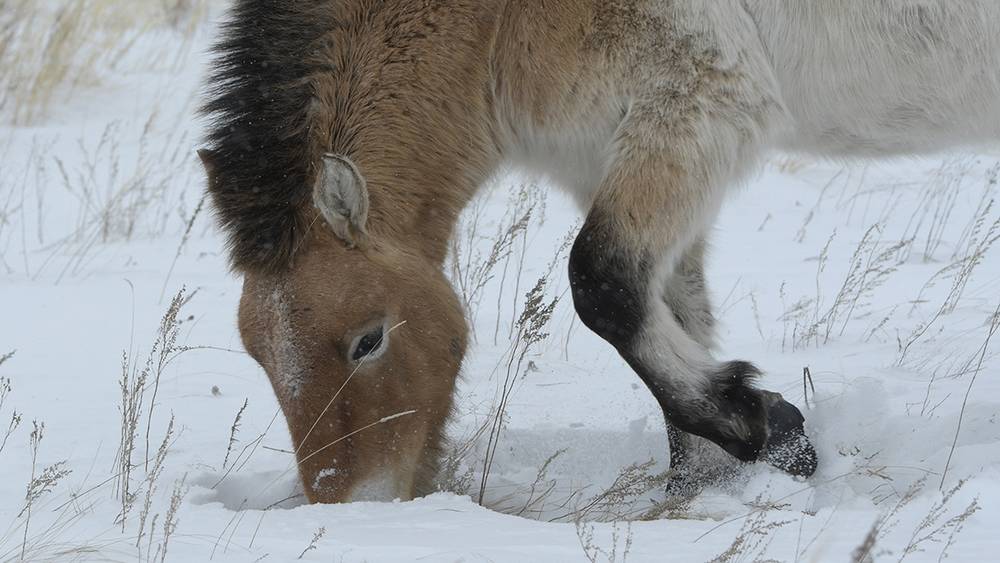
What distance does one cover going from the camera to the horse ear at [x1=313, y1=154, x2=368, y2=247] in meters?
3.39

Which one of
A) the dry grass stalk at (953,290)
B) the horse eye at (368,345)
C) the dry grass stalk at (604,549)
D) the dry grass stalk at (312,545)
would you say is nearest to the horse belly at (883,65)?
the dry grass stalk at (953,290)

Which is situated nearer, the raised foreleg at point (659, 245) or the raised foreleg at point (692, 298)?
the raised foreleg at point (659, 245)

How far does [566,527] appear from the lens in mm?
3035

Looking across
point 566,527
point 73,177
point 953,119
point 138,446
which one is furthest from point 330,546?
point 73,177

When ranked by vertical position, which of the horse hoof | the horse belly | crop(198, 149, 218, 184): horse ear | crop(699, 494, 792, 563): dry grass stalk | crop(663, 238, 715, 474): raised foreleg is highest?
the horse belly

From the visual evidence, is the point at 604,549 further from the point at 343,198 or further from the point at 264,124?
the point at 264,124

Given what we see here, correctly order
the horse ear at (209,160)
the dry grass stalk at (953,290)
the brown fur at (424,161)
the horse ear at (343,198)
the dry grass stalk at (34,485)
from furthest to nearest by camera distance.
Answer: the dry grass stalk at (953,290) → the horse ear at (209,160) → the brown fur at (424,161) → the horse ear at (343,198) → the dry grass stalk at (34,485)

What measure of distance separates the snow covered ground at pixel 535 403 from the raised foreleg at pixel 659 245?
12.7 inches

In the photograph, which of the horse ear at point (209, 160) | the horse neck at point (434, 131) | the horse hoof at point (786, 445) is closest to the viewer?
the horse ear at point (209, 160)

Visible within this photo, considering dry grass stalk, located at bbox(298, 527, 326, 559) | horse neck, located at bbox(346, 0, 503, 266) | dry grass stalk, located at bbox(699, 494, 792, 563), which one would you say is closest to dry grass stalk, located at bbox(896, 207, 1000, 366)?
horse neck, located at bbox(346, 0, 503, 266)

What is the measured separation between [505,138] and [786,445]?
148 cm

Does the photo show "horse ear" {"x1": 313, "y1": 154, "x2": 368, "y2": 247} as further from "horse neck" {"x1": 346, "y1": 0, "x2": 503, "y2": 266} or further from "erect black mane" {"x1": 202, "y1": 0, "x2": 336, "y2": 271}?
"horse neck" {"x1": 346, "y1": 0, "x2": 503, "y2": 266}

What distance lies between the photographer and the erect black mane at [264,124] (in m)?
3.58

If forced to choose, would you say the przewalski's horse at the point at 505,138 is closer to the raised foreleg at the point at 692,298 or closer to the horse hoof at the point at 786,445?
the horse hoof at the point at 786,445
